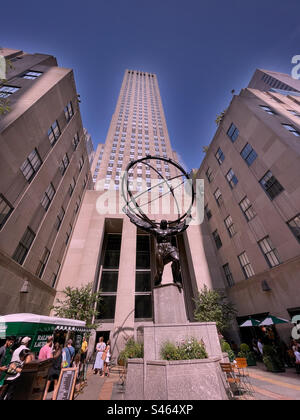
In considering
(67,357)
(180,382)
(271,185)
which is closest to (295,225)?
(271,185)

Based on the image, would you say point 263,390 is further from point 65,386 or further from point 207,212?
point 207,212

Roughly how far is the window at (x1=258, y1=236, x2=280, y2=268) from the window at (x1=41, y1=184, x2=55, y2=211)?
22.1m

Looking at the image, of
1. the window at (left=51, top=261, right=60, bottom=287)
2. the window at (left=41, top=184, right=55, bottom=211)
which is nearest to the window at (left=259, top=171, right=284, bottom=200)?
the window at (left=41, top=184, right=55, bottom=211)

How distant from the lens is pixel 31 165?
619 inches

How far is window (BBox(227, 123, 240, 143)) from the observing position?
22744 mm

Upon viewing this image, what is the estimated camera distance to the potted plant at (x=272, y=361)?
1064cm

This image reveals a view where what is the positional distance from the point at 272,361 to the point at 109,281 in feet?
64.8

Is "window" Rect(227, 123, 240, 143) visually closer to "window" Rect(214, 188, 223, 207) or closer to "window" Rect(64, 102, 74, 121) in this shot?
"window" Rect(214, 188, 223, 207)

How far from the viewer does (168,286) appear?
314 inches

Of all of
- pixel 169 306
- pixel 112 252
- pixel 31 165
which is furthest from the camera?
pixel 112 252

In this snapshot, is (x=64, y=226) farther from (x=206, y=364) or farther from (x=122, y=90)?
(x=122, y=90)

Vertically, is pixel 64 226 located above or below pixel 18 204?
above
